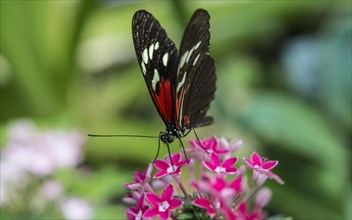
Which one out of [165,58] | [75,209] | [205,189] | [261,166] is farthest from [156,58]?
[75,209]

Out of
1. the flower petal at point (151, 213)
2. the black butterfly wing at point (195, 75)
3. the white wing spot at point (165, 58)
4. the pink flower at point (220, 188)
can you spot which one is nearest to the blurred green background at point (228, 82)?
the black butterfly wing at point (195, 75)

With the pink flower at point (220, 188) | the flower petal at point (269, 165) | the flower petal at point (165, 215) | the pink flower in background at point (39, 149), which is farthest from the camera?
the pink flower in background at point (39, 149)

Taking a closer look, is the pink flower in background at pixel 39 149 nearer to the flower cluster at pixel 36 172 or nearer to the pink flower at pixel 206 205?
the flower cluster at pixel 36 172

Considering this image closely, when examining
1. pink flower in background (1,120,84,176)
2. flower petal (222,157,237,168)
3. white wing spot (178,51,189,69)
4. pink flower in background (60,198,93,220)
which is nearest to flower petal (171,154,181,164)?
flower petal (222,157,237,168)

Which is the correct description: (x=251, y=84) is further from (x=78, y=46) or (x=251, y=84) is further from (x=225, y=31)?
(x=78, y=46)

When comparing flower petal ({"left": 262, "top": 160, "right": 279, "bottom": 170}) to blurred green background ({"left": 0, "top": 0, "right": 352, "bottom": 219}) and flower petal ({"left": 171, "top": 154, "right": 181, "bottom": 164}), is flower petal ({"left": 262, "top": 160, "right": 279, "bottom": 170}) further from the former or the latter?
blurred green background ({"left": 0, "top": 0, "right": 352, "bottom": 219})

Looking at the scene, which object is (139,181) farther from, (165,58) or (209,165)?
(165,58)
